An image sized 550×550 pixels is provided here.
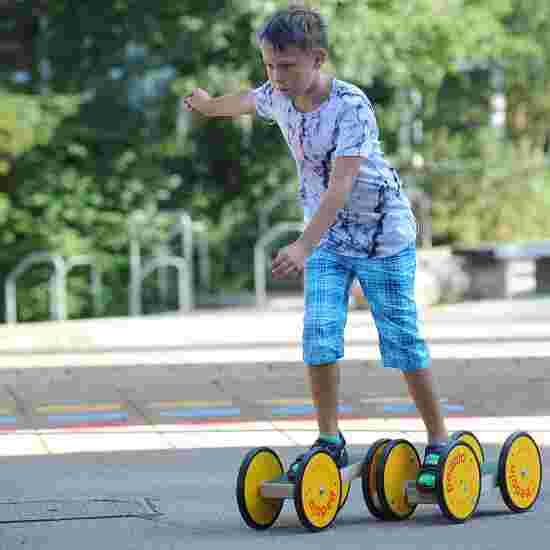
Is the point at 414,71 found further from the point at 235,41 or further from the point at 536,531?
the point at 536,531

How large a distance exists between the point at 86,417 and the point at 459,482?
3.13m

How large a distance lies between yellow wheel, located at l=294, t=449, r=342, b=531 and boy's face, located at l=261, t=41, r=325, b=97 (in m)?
1.13

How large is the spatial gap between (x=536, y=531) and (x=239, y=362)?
499cm

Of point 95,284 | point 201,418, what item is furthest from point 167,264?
point 201,418

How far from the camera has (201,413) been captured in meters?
8.12

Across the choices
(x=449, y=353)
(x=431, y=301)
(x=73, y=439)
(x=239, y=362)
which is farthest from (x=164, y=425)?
(x=431, y=301)

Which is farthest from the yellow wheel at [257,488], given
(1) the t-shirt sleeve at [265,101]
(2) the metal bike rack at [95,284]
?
(2) the metal bike rack at [95,284]

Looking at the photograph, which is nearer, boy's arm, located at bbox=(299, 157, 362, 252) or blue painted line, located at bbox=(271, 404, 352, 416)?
boy's arm, located at bbox=(299, 157, 362, 252)

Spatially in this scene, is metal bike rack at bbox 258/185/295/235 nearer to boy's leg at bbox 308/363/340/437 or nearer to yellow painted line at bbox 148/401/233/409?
yellow painted line at bbox 148/401/233/409

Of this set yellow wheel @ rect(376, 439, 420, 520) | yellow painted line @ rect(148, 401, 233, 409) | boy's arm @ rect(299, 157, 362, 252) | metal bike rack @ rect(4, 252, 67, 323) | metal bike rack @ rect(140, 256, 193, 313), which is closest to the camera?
boy's arm @ rect(299, 157, 362, 252)

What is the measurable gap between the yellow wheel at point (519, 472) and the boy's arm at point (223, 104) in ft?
4.60

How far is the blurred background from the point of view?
18.0 m

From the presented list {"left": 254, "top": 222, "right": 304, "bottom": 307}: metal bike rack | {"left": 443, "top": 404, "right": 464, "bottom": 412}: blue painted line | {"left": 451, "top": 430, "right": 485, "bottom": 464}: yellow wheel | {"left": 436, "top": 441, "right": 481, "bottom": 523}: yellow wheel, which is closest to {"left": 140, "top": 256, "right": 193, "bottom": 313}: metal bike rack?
{"left": 254, "top": 222, "right": 304, "bottom": 307}: metal bike rack

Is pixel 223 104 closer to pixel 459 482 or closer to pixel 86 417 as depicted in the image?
pixel 459 482
